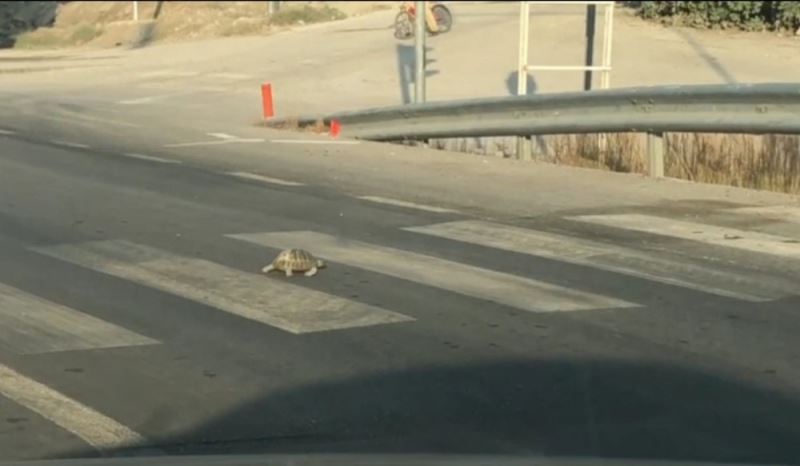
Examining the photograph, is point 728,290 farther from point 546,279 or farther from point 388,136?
point 388,136

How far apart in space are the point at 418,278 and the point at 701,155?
6440 millimetres

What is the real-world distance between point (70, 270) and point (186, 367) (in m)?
2.45

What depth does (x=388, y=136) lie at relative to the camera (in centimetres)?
1691

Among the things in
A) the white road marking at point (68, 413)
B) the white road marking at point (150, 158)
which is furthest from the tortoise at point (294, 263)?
the white road marking at point (150, 158)

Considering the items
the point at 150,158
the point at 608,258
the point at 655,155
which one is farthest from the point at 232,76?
the point at 608,258

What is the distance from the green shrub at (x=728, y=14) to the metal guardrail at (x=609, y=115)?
258 inches

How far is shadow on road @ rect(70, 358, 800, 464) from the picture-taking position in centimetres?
550

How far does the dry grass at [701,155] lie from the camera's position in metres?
13.5

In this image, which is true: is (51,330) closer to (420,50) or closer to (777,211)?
(777,211)

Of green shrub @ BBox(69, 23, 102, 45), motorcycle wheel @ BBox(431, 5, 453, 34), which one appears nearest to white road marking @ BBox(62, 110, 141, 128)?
motorcycle wheel @ BBox(431, 5, 453, 34)

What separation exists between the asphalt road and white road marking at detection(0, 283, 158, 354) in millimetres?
20

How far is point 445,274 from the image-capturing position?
347 inches

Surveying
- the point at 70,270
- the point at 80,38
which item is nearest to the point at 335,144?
the point at 70,270

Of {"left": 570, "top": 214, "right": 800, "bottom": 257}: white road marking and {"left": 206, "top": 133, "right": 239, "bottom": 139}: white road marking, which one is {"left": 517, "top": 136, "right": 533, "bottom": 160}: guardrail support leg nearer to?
{"left": 206, "top": 133, "right": 239, "bottom": 139}: white road marking
